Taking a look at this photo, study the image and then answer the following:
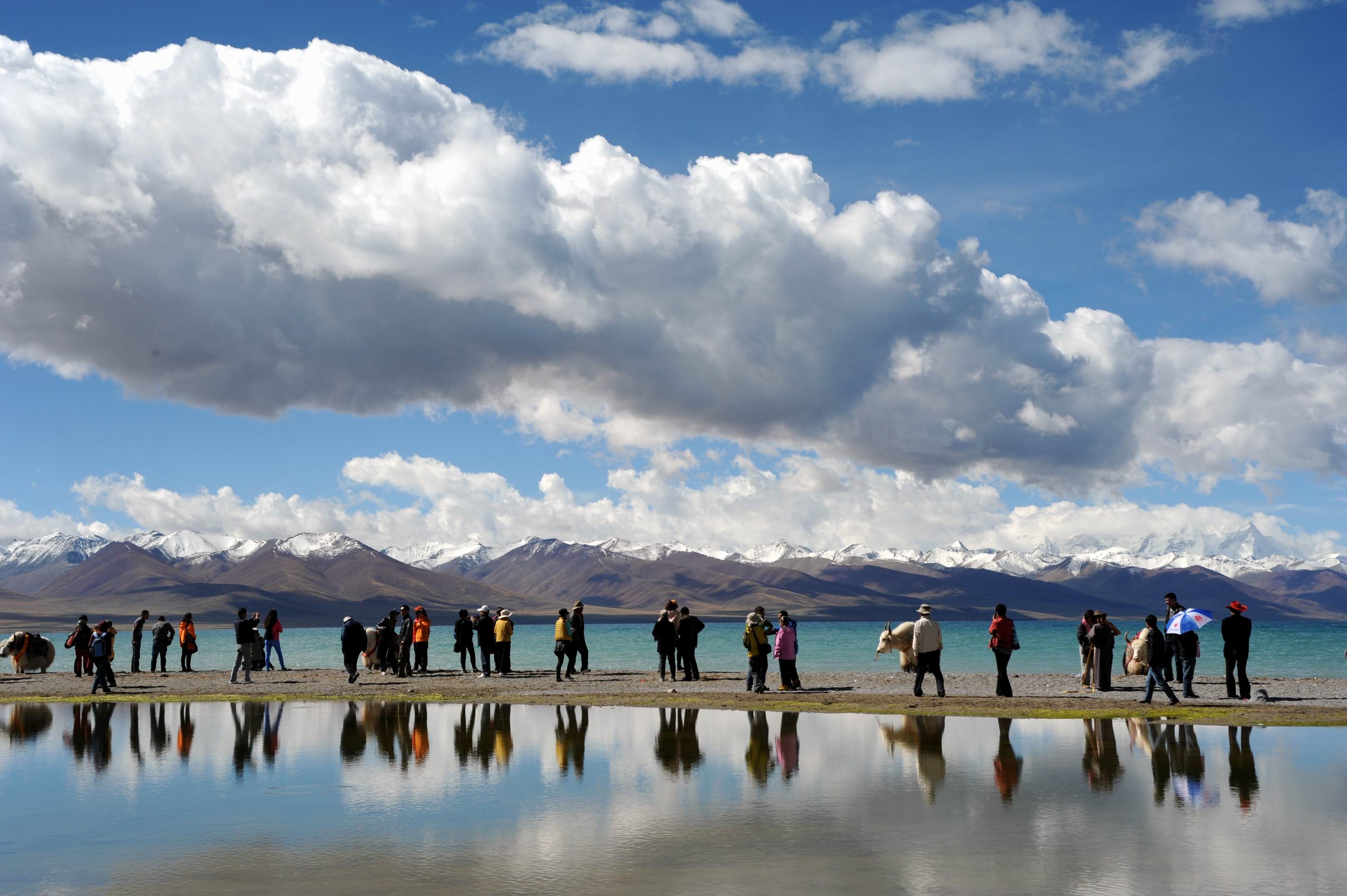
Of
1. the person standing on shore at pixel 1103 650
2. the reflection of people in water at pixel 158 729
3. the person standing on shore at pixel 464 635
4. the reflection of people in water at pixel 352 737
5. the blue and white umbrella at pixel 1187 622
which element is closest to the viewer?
the reflection of people in water at pixel 352 737

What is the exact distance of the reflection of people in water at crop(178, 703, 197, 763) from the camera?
60.6 ft

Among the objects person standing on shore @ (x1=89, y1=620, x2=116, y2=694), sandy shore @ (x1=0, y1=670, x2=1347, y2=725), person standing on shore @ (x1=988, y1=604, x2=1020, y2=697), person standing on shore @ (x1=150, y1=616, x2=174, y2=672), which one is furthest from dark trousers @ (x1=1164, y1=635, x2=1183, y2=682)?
person standing on shore @ (x1=150, y1=616, x2=174, y2=672)

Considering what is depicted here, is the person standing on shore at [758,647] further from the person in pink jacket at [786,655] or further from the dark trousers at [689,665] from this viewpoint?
the dark trousers at [689,665]

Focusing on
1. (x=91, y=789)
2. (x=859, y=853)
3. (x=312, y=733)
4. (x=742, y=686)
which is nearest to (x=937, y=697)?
(x=742, y=686)

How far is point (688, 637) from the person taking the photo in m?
32.3

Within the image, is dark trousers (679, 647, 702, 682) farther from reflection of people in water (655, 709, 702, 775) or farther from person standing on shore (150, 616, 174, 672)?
person standing on shore (150, 616, 174, 672)

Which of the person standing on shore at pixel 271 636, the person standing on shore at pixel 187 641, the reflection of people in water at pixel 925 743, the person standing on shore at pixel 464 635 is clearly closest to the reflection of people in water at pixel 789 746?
the reflection of people in water at pixel 925 743

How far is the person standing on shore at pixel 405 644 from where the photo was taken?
36.8 metres

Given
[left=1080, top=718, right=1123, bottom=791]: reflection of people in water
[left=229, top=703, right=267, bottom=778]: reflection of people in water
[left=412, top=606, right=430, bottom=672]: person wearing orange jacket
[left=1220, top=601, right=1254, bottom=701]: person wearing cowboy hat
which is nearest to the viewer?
[left=1080, top=718, right=1123, bottom=791]: reflection of people in water

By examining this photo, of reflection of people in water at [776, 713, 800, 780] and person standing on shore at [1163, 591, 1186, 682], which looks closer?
reflection of people in water at [776, 713, 800, 780]

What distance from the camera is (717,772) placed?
15703 mm

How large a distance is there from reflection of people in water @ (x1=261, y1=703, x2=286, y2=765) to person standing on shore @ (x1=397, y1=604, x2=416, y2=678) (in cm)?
960

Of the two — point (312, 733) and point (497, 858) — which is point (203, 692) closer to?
point (312, 733)

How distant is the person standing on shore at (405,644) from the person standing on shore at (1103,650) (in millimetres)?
20990
